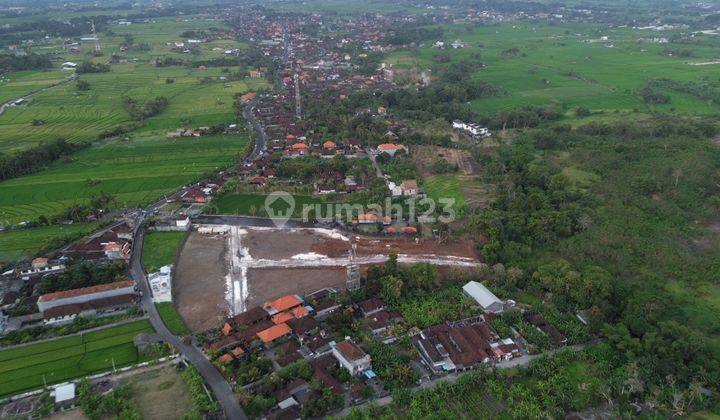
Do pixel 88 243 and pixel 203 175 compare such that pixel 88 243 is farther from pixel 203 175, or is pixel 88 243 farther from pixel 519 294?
pixel 519 294

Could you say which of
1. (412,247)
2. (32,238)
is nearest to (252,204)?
(412,247)

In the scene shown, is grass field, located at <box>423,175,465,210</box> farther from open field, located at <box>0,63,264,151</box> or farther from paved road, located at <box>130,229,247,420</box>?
open field, located at <box>0,63,264,151</box>

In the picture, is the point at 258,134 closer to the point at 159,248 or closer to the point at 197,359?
the point at 159,248

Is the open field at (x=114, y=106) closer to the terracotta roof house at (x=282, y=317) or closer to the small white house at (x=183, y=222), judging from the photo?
the small white house at (x=183, y=222)

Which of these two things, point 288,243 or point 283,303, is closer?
point 283,303

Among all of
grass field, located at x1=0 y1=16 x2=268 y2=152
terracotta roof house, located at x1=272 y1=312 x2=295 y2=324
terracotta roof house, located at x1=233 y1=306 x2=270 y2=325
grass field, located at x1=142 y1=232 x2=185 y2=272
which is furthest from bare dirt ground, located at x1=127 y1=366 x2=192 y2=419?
grass field, located at x1=0 y1=16 x2=268 y2=152
